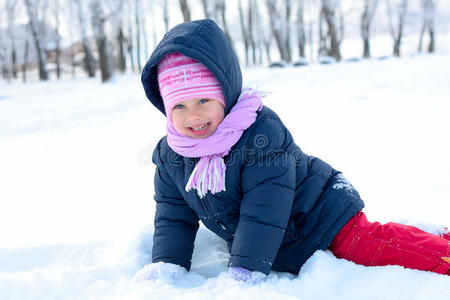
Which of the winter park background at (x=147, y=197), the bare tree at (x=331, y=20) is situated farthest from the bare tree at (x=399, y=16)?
the winter park background at (x=147, y=197)

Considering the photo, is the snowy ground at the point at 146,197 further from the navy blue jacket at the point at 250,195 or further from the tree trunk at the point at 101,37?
the tree trunk at the point at 101,37

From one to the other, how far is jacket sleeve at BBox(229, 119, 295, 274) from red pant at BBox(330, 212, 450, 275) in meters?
0.29

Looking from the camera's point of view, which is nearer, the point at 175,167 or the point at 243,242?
the point at 243,242

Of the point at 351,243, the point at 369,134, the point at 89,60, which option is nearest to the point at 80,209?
the point at 351,243

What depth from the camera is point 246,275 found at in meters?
1.28

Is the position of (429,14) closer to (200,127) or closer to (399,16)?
(399,16)

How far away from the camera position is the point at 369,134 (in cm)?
355

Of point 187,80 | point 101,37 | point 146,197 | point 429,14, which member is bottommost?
point 146,197

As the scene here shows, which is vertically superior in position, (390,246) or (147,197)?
(390,246)

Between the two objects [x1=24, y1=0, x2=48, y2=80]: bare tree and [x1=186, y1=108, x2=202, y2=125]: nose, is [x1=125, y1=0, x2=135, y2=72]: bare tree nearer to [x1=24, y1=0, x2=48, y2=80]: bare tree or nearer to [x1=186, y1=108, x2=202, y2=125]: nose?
[x1=24, y1=0, x2=48, y2=80]: bare tree

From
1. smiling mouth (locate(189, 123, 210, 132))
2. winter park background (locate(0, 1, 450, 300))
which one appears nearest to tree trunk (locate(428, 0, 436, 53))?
winter park background (locate(0, 1, 450, 300))

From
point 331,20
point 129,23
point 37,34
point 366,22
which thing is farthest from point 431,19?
point 37,34

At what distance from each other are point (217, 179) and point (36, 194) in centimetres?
162

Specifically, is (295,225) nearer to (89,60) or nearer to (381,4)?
(89,60)
